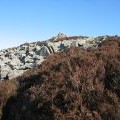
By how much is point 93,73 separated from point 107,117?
2746 mm

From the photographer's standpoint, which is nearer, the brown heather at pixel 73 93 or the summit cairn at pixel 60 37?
the brown heather at pixel 73 93

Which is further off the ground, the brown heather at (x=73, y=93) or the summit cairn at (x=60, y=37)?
the summit cairn at (x=60, y=37)

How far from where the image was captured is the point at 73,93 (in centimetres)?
1209

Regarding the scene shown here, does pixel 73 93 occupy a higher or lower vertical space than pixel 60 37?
lower

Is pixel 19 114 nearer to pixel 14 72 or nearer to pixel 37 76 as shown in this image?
pixel 37 76

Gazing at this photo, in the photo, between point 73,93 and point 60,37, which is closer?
point 73,93

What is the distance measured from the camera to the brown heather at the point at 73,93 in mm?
11367

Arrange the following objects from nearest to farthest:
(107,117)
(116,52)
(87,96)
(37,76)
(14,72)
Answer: (107,117) → (87,96) → (116,52) → (37,76) → (14,72)

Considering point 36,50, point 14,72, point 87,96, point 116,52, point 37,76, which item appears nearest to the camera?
point 87,96

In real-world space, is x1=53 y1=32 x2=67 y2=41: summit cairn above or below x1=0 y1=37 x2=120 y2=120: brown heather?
above

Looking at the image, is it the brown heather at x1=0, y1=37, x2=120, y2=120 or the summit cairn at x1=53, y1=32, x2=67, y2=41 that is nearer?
the brown heather at x1=0, y1=37, x2=120, y2=120

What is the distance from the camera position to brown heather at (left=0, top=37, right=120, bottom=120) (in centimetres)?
1137

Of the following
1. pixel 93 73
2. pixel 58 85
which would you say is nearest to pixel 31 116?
pixel 58 85

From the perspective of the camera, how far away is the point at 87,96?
12.0 m
